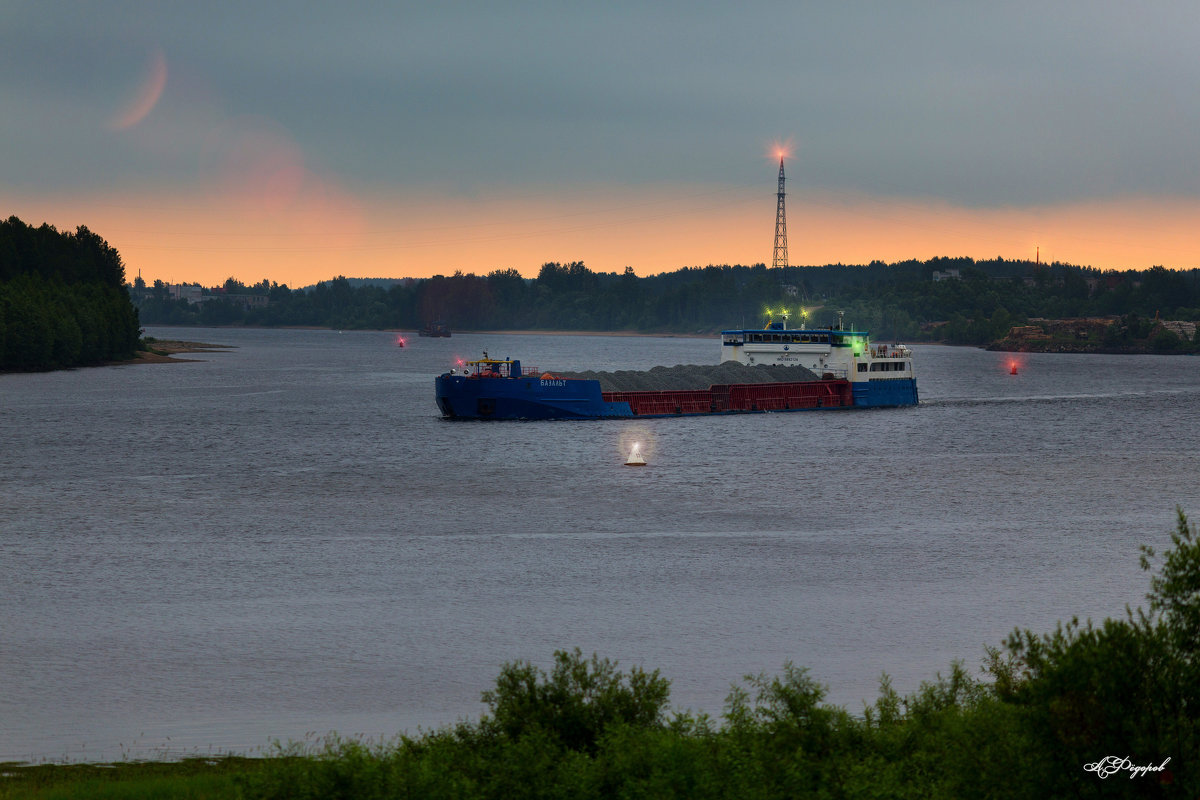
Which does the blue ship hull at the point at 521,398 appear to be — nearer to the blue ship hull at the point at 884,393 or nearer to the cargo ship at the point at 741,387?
the cargo ship at the point at 741,387

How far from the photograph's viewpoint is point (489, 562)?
4406 centimetres

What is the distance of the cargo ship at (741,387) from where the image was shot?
100062mm

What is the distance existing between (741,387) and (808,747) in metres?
92.7

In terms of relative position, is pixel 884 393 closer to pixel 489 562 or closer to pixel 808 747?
pixel 489 562

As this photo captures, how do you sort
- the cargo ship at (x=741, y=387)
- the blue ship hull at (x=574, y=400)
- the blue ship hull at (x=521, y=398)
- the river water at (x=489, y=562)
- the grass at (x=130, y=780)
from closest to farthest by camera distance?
the grass at (x=130, y=780) → the river water at (x=489, y=562) → the blue ship hull at (x=521, y=398) → the blue ship hull at (x=574, y=400) → the cargo ship at (x=741, y=387)

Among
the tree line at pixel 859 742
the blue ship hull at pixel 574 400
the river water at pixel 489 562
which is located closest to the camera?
the tree line at pixel 859 742

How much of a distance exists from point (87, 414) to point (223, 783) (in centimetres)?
9809

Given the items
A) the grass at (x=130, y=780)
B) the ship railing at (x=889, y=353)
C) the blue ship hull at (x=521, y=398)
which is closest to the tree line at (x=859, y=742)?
the grass at (x=130, y=780)

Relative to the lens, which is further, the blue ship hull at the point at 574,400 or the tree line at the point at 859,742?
the blue ship hull at the point at 574,400

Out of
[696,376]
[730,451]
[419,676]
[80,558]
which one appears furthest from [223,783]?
[696,376]

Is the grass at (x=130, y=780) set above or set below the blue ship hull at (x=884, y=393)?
below

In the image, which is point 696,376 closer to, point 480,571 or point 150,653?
point 480,571

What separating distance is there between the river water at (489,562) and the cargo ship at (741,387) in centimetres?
429

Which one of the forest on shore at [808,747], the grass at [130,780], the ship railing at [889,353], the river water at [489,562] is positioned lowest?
the river water at [489,562]
